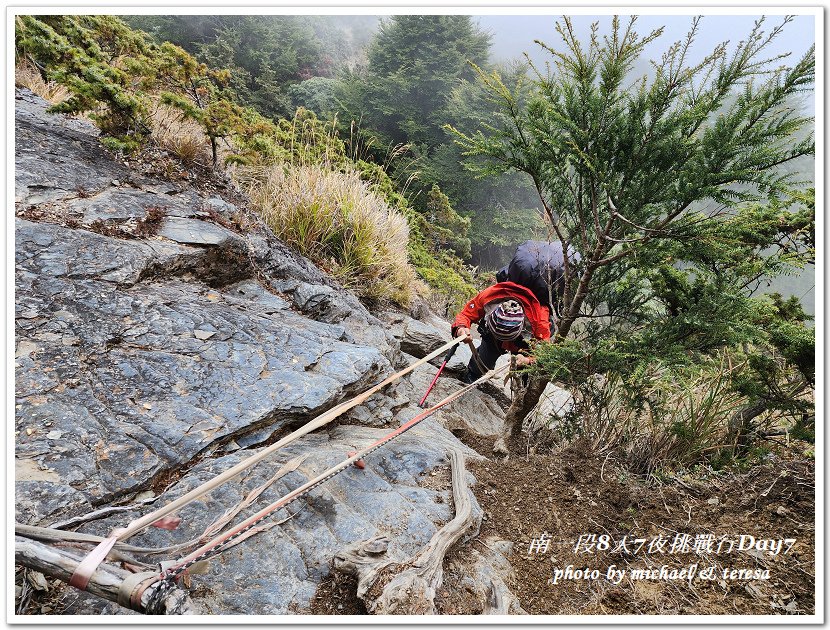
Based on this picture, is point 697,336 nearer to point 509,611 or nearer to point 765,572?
point 765,572

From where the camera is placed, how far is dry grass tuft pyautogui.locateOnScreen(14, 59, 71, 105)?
357 cm

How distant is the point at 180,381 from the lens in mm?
1951

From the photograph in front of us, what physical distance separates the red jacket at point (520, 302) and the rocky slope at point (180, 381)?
96cm

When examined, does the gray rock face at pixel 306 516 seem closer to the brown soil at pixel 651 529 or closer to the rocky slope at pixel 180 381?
the rocky slope at pixel 180 381

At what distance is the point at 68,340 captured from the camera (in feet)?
5.99

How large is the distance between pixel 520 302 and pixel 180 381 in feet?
8.22

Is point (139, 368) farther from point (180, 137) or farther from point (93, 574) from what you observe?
point (180, 137)

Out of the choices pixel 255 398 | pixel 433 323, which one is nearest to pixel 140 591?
pixel 255 398

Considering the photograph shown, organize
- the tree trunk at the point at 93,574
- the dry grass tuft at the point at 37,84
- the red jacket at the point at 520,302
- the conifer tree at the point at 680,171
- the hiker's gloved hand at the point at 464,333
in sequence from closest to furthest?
the tree trunk at the point at 93,574
the conifer tree at the point at 680,171
the red jacket at the point at 520,302
the hiker's gloved hand at the point at 464,333
the dry grass tuft at the point at 37,84

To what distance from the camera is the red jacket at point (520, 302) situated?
3031mm

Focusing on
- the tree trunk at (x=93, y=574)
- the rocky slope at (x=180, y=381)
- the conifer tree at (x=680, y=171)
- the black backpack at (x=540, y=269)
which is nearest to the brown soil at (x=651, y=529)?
the rocky slope at (x=180, y=381)

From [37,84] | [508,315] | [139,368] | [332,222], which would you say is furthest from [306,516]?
[37,84]

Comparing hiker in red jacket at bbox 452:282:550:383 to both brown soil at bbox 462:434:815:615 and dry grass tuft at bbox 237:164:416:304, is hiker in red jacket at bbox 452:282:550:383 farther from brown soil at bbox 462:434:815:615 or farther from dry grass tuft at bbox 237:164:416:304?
dry grass tuft at bbox 237:164:416:304

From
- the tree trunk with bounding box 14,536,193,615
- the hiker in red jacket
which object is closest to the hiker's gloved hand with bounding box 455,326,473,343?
the hiker in red jacket
